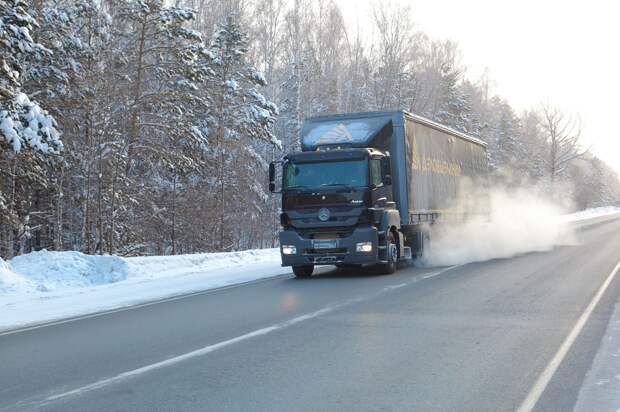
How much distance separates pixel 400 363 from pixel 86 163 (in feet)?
63.0

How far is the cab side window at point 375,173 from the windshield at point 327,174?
14 cm

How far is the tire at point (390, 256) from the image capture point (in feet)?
50.1

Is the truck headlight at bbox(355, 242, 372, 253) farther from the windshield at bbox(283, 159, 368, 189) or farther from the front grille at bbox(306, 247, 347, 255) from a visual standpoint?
the windshield at bbox(283, 159, 368, 189)

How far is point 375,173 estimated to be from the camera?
1484 centimetres

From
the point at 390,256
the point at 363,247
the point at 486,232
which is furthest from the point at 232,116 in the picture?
the point at 363,247

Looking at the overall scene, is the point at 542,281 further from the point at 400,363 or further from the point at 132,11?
the point at 132,11

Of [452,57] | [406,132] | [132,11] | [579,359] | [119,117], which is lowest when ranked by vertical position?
[579,359]

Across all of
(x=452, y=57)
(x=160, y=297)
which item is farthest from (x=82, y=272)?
(x=452, y=57)

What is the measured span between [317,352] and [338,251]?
299 inches

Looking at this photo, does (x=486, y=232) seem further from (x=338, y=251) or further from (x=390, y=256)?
(x=338, y=251)

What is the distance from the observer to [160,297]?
12398 mm

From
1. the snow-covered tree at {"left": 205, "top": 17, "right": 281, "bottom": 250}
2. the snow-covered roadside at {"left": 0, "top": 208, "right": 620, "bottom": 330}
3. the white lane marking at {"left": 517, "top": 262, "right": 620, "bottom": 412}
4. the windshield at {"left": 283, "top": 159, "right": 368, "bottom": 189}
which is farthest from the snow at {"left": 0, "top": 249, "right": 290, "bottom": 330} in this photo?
the snow-covered tree at {"left": 205, "top": 17, "right": 281, "bottom": 250}

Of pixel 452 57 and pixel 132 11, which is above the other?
pixel 452 57

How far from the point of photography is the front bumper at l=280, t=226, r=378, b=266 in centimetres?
1457
